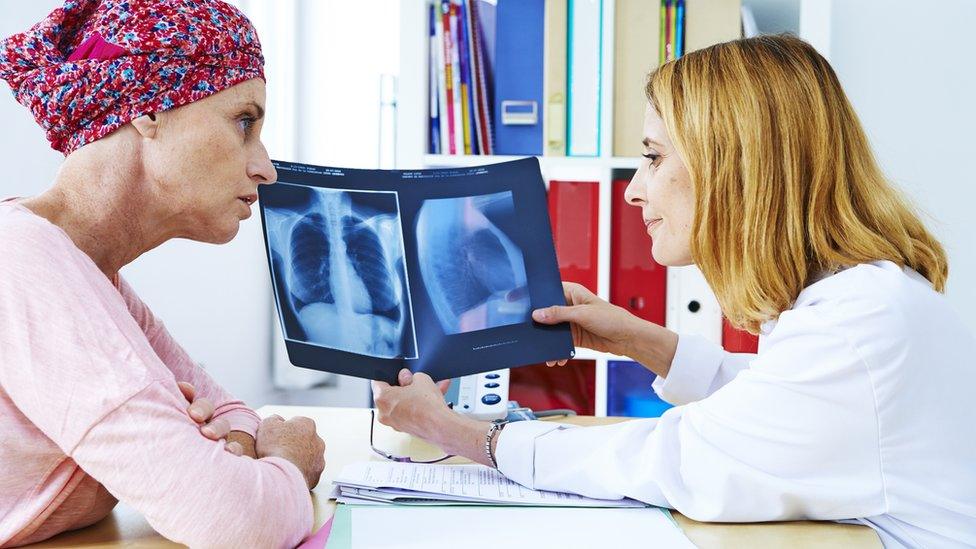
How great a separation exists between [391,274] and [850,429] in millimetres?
651

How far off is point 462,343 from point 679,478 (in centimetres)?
39

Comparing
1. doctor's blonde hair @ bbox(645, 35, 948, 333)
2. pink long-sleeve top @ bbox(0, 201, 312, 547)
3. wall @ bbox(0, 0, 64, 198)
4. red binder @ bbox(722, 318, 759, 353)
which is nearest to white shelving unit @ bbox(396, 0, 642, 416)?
red binder @ bbox(722, 318, 759, 353)

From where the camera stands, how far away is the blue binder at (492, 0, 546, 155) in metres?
2.31

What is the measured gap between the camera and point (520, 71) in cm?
A: 233

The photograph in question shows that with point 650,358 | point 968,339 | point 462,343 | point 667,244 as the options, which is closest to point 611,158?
point 650,358

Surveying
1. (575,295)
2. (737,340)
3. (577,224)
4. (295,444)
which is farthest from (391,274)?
(737,340)

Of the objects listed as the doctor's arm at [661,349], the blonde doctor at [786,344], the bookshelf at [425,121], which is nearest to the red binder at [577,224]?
the bookshelf at [425,121]

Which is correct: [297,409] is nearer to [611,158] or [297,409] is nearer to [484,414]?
[484,414]

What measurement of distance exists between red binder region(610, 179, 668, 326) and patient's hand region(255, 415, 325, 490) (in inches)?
55.3

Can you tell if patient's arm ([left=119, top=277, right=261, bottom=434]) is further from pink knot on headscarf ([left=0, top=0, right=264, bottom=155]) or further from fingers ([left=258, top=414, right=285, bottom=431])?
pink knot on headscarf ([left=0, top=0, right=264, bottom=155])

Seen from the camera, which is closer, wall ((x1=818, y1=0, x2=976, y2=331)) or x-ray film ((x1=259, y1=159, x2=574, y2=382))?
x-ray film ((x1=259, y1=159, x2=574, y2=382))

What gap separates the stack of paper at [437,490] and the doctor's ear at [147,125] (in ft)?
1.54

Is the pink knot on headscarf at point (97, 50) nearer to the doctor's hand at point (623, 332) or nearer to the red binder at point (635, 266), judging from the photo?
the doctor's hand at point (623, 332)

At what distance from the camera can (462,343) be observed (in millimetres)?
1265
